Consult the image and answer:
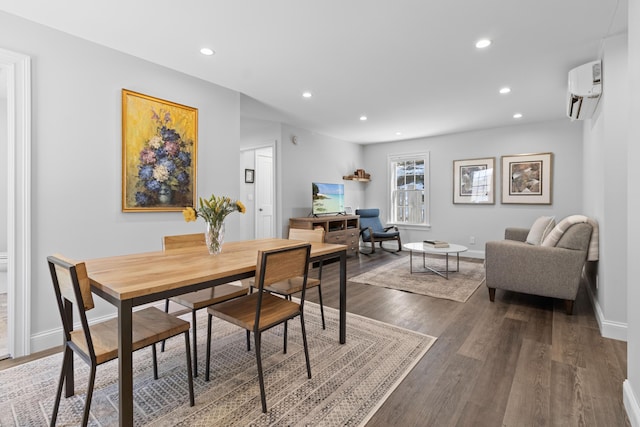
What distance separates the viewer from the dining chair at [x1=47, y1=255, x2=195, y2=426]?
1.26 metres

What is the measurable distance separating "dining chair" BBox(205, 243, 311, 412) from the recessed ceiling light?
7.35ft

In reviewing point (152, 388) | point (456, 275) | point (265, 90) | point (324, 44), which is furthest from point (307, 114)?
point (152, 388)

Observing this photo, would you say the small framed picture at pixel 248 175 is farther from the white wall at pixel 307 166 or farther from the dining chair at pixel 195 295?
the dining chair at pixel 195 295

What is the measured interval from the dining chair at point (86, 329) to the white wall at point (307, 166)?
11.8ft

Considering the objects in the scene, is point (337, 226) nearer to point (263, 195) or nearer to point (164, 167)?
point (263, 195)

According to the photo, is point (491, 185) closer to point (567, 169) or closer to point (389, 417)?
point (567, 169)

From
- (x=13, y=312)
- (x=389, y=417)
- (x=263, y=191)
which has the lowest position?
(x=389, y=417)

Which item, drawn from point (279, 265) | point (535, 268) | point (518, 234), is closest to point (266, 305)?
point (279, 265)

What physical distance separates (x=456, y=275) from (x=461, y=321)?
5.68ft

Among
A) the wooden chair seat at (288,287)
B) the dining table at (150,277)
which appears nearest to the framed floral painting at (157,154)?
the dining table at (150,277)

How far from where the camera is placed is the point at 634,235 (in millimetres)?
1455

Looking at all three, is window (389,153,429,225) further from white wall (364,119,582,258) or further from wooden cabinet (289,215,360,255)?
wooden cabinet (289,215,360,255)

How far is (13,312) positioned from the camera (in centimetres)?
218

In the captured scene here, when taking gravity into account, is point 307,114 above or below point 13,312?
above
